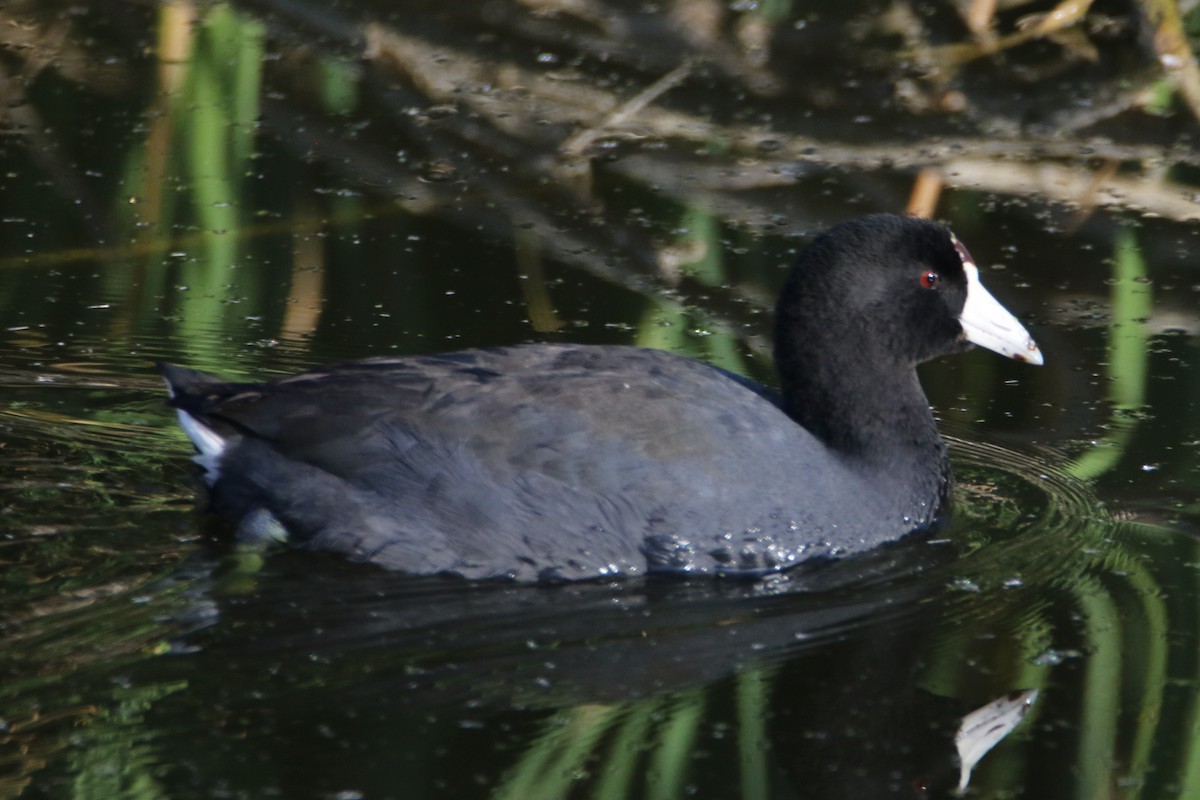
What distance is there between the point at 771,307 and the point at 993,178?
56.6 inches

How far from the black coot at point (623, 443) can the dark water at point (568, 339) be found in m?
0.11

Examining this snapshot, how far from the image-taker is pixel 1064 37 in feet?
25.5

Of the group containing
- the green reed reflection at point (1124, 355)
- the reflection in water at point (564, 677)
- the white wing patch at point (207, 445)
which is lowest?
the reflection in water at point (564, 677)

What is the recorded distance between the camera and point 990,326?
4.45 m

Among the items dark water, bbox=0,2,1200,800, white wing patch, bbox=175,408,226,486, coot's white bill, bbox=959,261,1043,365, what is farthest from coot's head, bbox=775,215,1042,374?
white wing patch, bbox=175,408,226,486

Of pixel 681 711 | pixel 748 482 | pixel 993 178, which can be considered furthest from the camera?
pixel 993 178

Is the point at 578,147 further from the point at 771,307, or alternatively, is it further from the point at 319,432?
the point at 319,432

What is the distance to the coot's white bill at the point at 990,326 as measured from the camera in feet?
14.6

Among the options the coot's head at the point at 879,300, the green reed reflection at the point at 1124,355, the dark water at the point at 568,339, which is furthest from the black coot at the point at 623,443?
the green reed reflection at the point at 1124,355

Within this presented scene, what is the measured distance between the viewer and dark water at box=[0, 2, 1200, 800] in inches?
128

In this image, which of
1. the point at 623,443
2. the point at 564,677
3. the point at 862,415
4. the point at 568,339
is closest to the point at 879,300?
the point at 862,415

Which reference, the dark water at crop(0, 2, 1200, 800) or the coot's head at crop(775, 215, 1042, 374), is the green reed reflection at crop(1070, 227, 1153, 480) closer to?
the dark water at crop(0, 2, 1200, 800)

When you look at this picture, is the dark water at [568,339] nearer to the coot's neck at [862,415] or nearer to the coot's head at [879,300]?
the coot's neck at [862,415]

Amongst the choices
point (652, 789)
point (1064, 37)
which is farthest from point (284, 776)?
point (1064, 37)
